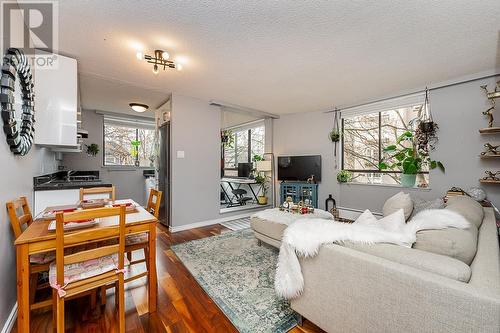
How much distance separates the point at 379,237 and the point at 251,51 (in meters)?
2.09

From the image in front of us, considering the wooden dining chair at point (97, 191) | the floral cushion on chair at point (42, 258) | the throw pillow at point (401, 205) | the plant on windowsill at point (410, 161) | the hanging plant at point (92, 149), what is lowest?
the floral cushion on chair at point (42, 258)

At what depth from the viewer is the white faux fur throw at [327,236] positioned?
3.92 ft

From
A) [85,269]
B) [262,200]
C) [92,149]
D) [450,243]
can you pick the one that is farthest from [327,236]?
[92,149]

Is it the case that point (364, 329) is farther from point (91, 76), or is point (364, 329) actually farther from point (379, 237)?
point (91, 76)

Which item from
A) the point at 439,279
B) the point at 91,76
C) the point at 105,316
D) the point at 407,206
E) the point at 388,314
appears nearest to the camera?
the point at 439,279

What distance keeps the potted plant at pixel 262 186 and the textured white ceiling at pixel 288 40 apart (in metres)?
2.65

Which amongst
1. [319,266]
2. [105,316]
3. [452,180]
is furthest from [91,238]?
[452,180]

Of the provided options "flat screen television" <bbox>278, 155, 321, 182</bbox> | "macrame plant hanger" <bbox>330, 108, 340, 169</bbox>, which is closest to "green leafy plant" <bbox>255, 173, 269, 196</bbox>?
"flat screen television" <bbox>278, 155, 321, 182</bbox>

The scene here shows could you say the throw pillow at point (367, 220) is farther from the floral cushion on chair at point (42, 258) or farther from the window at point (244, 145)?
the window at point (244, 145)

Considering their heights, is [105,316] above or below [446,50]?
below

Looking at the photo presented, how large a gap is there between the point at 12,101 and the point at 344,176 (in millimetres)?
4522

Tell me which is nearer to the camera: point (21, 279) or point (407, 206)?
point (21, 279)

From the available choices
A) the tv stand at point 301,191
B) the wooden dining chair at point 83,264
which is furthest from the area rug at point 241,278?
the tv stand at point 301,191

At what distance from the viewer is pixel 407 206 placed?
6.41 feet
